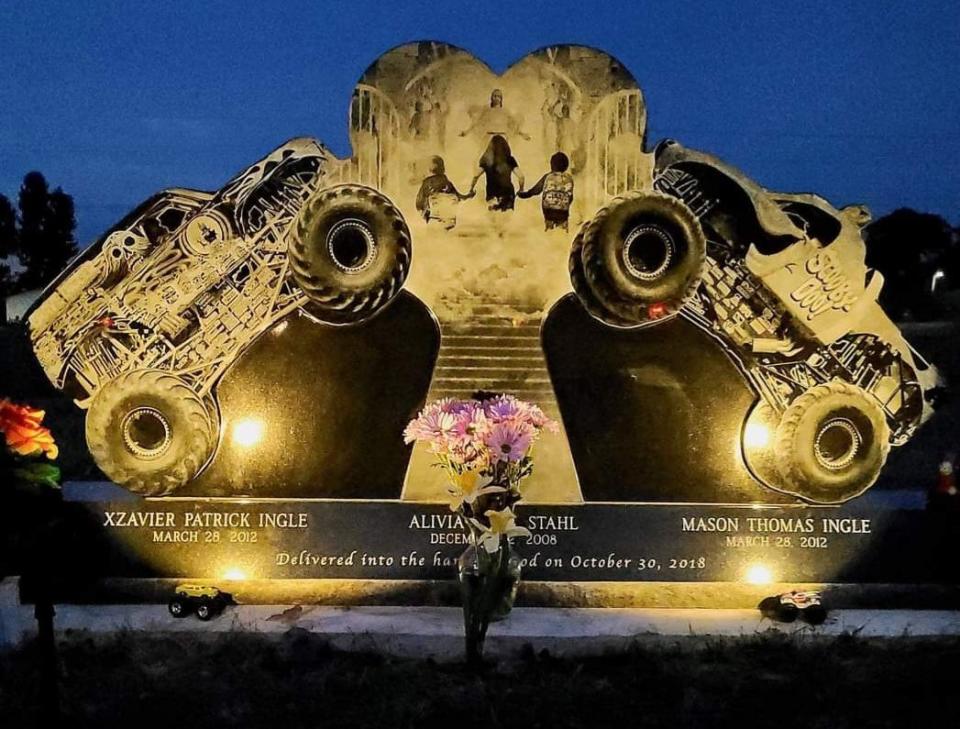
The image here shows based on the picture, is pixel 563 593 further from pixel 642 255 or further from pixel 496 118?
pixel 496 118

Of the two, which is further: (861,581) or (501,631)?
(861,581)

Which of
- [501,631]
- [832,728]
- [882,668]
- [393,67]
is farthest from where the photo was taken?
[393,67]

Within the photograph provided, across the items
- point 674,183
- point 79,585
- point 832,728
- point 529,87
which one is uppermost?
point 529,87

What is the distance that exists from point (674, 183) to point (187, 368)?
3.18 meters

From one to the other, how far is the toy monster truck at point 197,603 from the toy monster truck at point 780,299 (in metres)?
2.83

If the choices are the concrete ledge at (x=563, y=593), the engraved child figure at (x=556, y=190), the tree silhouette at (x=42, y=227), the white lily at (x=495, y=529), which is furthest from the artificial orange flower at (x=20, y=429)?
the tree silhouette at (x=42, y=227)

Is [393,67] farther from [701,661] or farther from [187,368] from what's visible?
[701,661]

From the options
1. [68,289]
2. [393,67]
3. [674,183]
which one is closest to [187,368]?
[68,289]

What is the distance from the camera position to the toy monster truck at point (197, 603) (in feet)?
18.2

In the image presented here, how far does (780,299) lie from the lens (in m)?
5.86

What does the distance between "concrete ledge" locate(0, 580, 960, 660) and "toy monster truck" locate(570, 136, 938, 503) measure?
0.85 m

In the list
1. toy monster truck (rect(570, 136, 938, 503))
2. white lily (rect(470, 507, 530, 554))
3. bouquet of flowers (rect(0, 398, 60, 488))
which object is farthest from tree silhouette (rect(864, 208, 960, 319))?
bouquet of flowers (rect(0, 398, 60, 488))

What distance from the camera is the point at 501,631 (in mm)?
5320

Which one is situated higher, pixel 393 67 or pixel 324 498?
pixel 393 67
